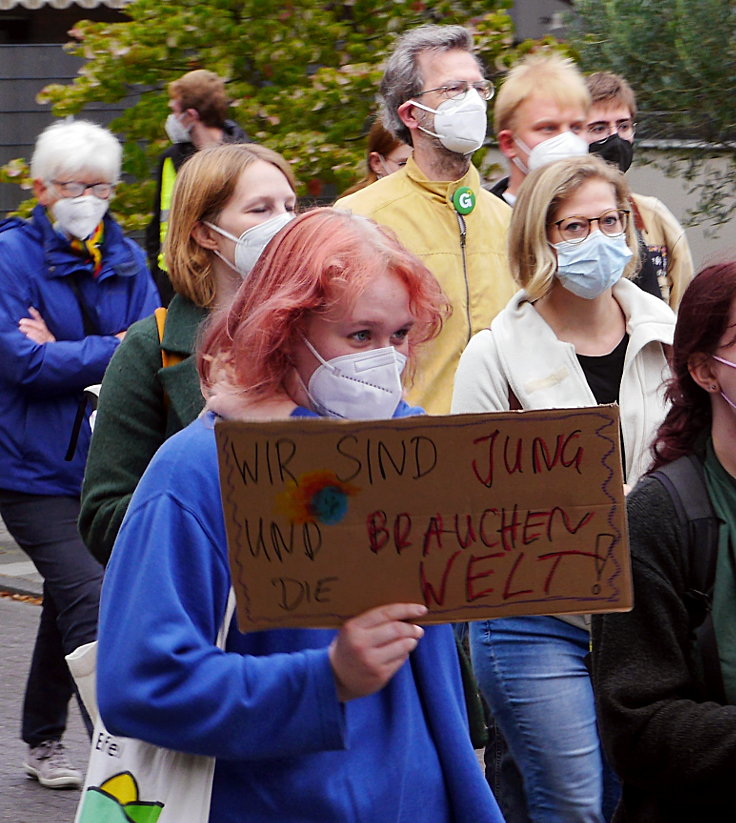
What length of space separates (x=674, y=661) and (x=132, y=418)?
4.73 feet

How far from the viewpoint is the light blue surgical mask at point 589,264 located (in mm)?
4012

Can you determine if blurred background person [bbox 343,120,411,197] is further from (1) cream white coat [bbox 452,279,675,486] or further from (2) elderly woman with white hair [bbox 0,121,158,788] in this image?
(1) cream white coat [bbox 452,279,675,486]

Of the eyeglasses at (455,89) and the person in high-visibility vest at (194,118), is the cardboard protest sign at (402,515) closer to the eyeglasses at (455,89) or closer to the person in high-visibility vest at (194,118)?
the eyeglasses at (455,89)

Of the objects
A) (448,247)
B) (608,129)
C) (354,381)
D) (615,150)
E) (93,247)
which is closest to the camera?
(354,381)

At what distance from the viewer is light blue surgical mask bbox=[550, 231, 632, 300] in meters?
4.01

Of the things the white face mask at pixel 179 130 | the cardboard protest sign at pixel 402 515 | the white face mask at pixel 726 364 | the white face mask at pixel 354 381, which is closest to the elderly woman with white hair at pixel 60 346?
the white face mask at pixel 179 130

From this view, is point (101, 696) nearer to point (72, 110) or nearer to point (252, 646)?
point (252, 646)

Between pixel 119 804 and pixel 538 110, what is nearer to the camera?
pixel 119 804

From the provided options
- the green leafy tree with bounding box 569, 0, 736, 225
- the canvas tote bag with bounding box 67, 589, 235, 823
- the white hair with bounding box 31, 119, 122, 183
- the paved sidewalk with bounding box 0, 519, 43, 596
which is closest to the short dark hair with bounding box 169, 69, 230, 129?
the white hair with bounding box 31, 119, 122, 183

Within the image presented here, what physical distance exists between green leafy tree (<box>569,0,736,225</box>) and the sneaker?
7138 millimetres

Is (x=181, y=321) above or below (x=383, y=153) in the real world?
above

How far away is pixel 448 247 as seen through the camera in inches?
185

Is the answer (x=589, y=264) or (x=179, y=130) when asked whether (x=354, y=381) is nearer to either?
(x=589, y=264)

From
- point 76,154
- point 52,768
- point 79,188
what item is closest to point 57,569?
point 52,768
